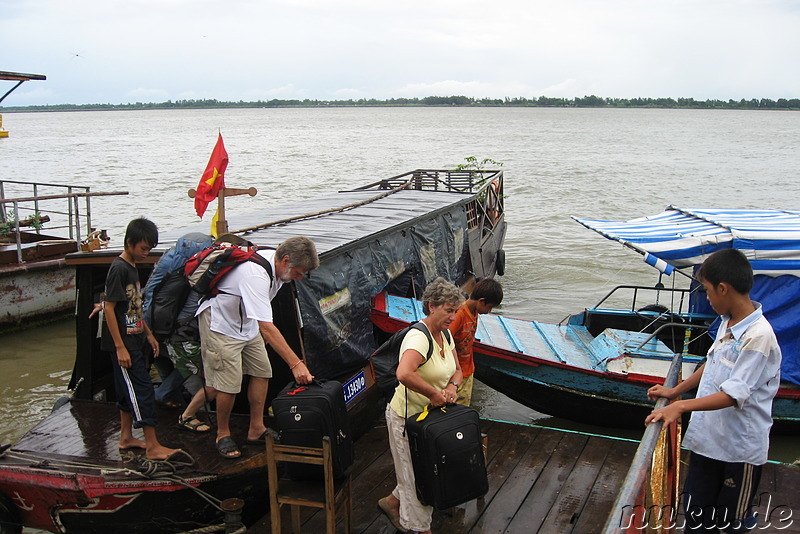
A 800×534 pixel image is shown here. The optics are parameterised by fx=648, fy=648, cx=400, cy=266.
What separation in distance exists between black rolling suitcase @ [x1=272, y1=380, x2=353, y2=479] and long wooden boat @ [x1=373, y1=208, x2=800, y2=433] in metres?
2.64

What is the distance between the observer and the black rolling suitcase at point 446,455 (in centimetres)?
369

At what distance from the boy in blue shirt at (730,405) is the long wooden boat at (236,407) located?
289cm

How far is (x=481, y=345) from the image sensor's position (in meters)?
7.06

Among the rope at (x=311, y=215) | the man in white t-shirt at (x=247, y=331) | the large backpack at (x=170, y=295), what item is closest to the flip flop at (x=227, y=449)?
the man in white t-shirt at (x=247, y=331)

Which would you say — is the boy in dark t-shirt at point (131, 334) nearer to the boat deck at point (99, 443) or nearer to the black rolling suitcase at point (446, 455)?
the boat deck at point (99, 443)

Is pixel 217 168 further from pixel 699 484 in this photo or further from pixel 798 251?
pixel 798 251

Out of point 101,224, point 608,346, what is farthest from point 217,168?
point 101,224

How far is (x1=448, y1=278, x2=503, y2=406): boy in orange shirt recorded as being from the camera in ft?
15.4

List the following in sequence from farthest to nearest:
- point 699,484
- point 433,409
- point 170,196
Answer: point 170,196, point 433,409, point 699,484

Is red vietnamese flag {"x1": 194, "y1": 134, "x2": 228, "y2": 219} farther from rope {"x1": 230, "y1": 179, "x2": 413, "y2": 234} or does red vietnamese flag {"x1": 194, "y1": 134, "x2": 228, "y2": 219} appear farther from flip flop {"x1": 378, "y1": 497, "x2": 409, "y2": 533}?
flip flop {"x1": 378, "y1": 497, "x2": 409, "y2": 533}

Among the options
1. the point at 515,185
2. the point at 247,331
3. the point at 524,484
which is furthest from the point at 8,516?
the point at 515,185

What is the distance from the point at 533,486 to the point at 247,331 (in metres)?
2.49

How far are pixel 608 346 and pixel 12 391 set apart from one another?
8.21 m

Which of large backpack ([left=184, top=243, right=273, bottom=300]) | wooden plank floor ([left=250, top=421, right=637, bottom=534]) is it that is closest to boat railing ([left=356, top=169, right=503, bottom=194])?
wooden plank floor ([left=250, top=421, right=637, bottom=534])
